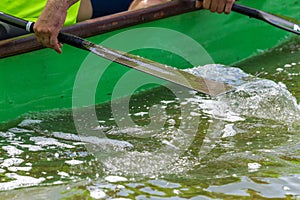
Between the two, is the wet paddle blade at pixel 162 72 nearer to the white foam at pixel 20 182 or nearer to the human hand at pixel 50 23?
the human hand at pixel 50 23

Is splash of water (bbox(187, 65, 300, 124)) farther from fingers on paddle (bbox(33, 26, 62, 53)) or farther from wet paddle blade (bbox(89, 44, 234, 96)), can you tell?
fingers on paddle (bbox(33, 26, 62, 53))

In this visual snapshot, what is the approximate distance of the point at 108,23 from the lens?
4078 millimetres

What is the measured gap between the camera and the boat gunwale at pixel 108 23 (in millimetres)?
3691

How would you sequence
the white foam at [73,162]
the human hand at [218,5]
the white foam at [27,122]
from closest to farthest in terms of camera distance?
the white foam at [73,162]
the white foam at [27,122]
the human hand at [218,5]

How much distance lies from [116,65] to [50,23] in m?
0.90

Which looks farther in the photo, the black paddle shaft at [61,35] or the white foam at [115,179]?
the black paddle shaft at [61,35]

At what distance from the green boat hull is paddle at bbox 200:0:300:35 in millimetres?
376

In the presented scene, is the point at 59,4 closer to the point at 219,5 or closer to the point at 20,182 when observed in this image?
the point at 20,182

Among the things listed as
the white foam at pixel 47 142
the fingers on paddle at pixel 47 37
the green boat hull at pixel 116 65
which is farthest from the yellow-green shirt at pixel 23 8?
the white foam at pixel 47 142

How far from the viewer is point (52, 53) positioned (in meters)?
3.95

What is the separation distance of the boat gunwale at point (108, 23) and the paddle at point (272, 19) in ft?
1.11

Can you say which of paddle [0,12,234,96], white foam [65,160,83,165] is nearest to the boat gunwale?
paddle [0,12,234,96]

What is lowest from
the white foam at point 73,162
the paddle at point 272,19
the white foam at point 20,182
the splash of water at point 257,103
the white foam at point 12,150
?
the white foam at point 20,182

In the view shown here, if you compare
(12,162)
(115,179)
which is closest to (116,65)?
(12,162)
